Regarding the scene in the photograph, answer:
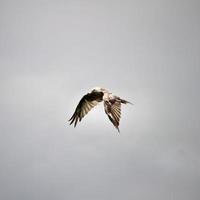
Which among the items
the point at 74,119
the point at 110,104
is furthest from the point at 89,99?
the point at 110,104

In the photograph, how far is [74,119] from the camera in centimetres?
2438

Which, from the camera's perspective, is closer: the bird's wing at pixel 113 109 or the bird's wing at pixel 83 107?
the bird's wing at pixel 113 109

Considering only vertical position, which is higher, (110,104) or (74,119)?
(74,119)

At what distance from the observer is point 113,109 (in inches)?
726

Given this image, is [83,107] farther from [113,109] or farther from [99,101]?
[113,109]

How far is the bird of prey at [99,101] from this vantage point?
18.1 meters

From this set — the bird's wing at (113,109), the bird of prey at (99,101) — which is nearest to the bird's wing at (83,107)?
the bird of prey at (99,101)

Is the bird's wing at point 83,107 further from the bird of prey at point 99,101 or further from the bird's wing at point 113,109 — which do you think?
the bird's wing at point 113,109

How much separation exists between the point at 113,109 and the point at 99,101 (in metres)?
4.49

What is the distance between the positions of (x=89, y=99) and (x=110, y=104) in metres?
4.92

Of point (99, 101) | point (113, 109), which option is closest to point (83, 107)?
point (99, 101)

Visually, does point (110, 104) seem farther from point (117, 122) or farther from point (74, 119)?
point (74, 119)

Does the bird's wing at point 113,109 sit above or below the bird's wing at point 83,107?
below

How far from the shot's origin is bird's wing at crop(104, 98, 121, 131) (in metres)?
17.8
